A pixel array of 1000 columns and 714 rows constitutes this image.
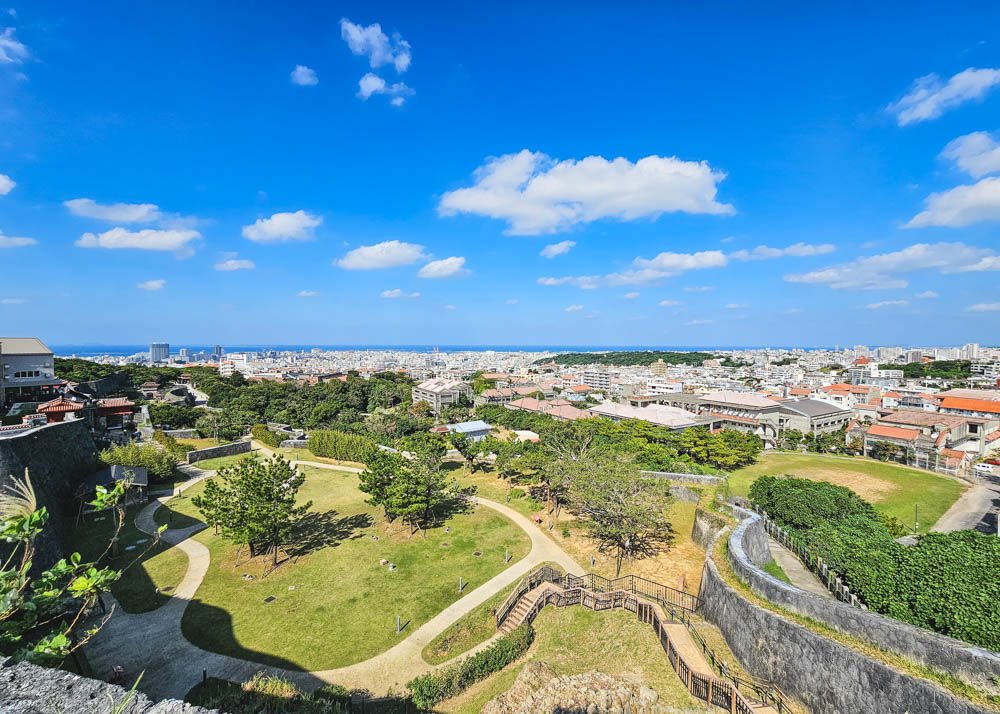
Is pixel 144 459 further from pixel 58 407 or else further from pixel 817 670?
pixel 817 670

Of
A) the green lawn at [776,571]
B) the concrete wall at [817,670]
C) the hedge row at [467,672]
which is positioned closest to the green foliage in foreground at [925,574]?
the green lawn at [776,571]

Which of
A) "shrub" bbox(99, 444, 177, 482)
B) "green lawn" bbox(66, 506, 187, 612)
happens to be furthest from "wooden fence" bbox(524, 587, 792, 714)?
"shrub" bbox(99, 444, 177, 482)

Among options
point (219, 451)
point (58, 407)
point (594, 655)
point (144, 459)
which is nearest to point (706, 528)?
point (594, 655)

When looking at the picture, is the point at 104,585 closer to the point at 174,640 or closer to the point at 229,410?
the point at 174,640

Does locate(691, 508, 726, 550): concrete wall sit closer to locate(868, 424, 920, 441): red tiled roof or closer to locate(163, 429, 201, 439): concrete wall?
locate(868, 424, 920, 441): red tiled roof

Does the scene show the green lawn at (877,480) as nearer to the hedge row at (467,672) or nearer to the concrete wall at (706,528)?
the concrete wall at (706,528)

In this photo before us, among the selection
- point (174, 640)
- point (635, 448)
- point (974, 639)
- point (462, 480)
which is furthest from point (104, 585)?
point (635, 448)
